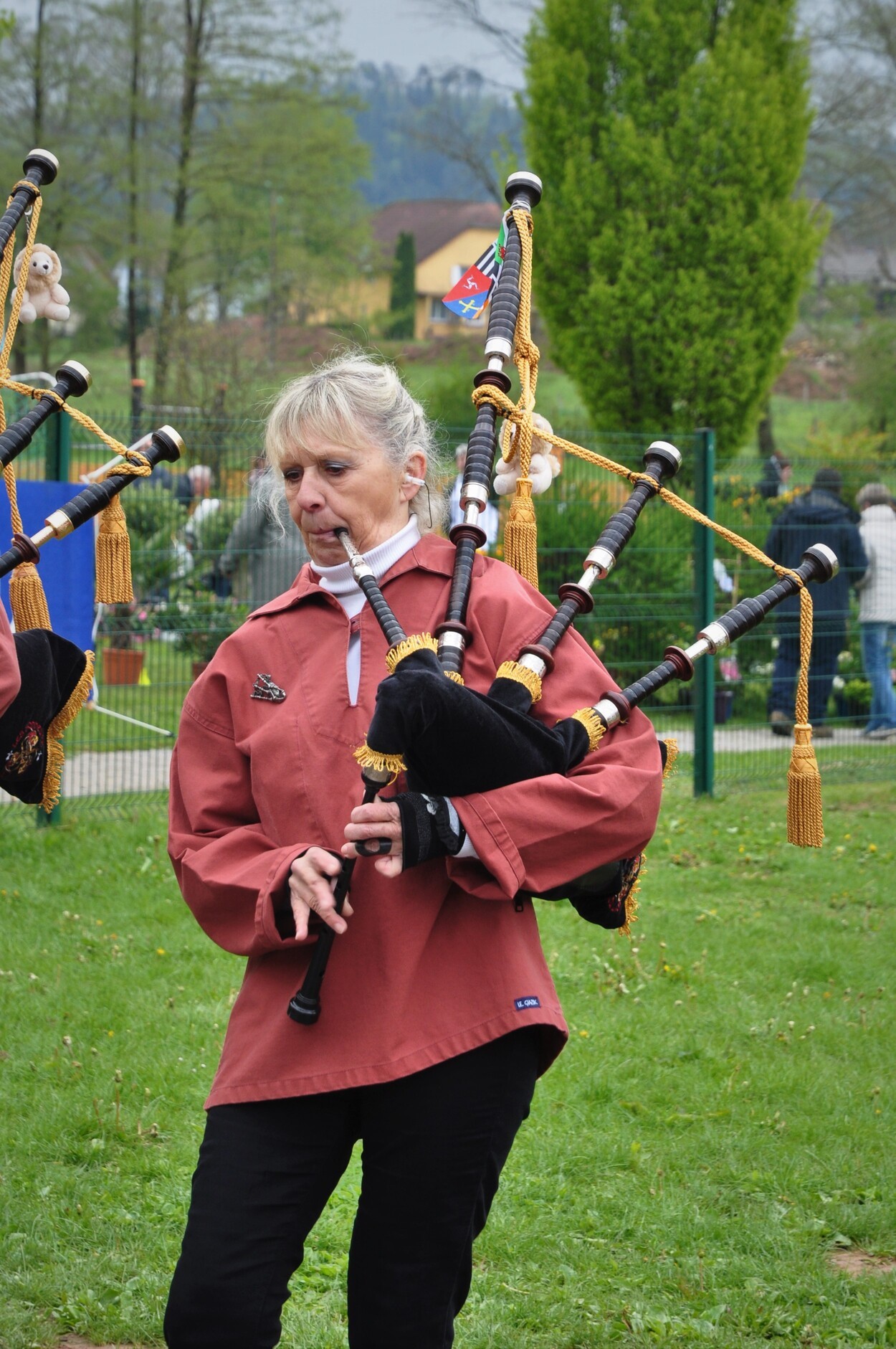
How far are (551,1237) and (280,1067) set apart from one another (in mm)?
1830

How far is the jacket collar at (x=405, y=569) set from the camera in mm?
2504

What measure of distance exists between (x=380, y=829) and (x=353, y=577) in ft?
1.80

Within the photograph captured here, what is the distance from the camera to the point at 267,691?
247cm

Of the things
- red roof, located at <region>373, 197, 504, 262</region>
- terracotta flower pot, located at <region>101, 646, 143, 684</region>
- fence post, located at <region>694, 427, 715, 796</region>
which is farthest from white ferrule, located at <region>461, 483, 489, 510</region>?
red roof, located at <region>373, 197, 504, 262</region>

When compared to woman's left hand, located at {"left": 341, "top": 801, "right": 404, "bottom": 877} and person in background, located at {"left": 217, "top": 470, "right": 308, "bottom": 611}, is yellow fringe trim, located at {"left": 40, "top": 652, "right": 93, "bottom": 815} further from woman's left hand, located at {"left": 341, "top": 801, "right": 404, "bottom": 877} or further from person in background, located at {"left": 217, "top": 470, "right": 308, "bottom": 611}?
person in background, located at {"left": 217, "top": 470, "right": 308, "bottom": 611}

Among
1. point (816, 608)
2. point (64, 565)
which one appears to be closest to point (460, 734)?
point (64, 565)

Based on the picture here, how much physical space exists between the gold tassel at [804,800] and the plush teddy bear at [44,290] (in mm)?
1944

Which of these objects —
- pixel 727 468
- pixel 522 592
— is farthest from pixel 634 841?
pixel 727 468

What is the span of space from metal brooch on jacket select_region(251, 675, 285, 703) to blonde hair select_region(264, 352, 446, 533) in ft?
1.32

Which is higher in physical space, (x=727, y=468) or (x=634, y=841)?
(x=727, y=468)

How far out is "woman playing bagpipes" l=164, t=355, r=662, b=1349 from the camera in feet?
7.20

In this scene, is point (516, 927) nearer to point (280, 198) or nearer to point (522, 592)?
point (522, 592)

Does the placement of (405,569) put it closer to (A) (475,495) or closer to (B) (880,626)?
(A) (475,495)

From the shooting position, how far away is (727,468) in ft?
31.2
